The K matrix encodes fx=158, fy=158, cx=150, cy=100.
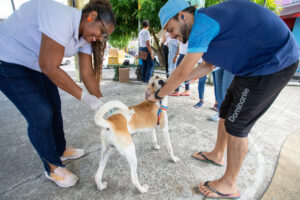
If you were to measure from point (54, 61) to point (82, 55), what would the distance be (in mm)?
558

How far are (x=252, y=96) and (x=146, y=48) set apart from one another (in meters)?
4.60

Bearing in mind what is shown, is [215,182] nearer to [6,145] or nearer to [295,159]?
[295,159]

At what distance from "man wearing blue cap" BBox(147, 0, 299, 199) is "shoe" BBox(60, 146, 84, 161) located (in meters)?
1.50

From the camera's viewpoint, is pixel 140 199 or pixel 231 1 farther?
pixel 140 199

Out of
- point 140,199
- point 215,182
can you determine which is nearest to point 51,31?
point 140,199

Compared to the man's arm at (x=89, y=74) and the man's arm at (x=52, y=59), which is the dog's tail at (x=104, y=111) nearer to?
the man's arm at (x=52, y=59)

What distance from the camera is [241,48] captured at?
1.19 meters

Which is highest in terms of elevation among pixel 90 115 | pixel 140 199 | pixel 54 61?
pixel 54 61

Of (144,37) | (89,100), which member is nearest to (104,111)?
(89,100)

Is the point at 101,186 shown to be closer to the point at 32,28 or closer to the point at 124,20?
the point at 32,28

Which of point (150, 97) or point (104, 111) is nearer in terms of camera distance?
point (104, 111)

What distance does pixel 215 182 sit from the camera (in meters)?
1.52

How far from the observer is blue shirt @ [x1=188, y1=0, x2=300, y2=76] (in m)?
1.10

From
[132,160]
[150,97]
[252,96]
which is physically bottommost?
[132,160]
